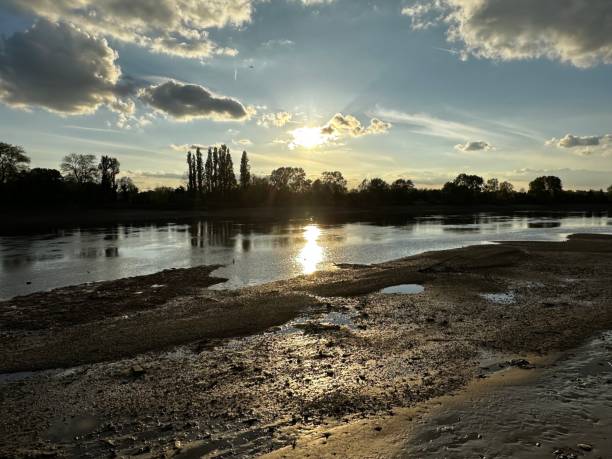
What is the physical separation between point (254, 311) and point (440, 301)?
5.33 metres

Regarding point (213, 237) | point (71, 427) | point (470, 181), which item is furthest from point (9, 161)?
point (470, 181)

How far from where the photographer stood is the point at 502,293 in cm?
1273

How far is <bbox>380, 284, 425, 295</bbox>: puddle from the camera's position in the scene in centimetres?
1312

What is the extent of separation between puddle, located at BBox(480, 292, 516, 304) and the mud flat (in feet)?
0.29

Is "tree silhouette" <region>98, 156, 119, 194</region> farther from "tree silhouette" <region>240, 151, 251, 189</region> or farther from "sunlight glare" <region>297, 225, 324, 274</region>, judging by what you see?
"sunlight glare" <region>297, 225, 324, 274</region>

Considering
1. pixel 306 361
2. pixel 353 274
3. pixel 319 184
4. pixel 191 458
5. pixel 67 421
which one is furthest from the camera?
pixel 319 184

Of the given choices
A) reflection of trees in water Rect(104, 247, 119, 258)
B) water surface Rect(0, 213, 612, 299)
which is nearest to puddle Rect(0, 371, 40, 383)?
water surface Rect(0, 213, 612, 299)

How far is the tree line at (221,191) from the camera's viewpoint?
73.3 metres

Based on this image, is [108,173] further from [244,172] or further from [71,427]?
[71,427]

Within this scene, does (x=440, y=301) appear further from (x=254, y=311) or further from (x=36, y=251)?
(x=36, y=251)

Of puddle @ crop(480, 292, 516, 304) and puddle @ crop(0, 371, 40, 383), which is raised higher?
puddle @ crop(480, 292, 516, 304)

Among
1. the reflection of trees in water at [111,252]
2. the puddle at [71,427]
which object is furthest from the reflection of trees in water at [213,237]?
the puddle at [71,427]

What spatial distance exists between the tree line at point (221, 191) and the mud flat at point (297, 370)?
235 feet

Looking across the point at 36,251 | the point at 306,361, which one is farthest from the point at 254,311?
the point at 36,251
